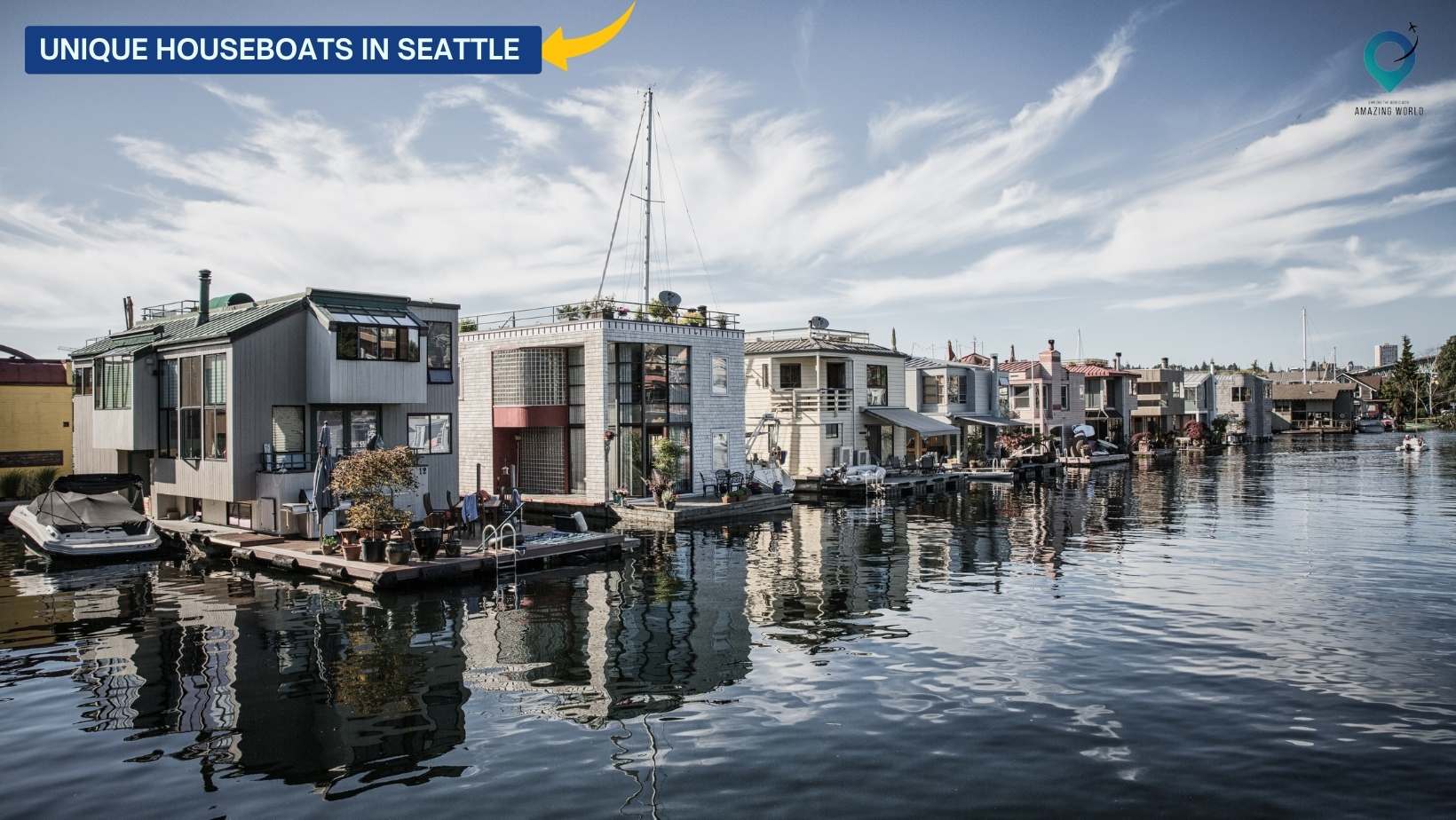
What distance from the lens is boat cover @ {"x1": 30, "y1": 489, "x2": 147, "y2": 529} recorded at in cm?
2753

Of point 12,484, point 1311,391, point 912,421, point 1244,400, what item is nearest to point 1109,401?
point 1244,400

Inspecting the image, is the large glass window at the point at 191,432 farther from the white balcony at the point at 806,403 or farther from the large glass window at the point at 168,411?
the white balcony at the point at 806,403

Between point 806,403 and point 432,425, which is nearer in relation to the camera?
point 432,425

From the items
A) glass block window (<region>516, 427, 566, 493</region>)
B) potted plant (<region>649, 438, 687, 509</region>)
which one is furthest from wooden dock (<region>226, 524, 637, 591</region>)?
glass block window (<region>516, 427, 566, 493</region>)

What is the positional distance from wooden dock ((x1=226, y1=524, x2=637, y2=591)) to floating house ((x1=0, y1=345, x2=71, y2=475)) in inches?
895

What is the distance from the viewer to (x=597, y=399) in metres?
37.8

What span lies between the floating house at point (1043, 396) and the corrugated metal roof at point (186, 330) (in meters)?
53.6

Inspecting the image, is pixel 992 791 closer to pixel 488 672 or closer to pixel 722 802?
pixel 722 802

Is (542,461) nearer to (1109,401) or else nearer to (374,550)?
(374,550)

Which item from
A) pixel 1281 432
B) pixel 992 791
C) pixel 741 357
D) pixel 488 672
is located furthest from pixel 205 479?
pixel 1281 432

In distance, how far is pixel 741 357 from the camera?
4369cm

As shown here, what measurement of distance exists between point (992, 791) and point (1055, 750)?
1.57 meters

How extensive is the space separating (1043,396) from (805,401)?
27600 millimetres

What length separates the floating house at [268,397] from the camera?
88.3ft
